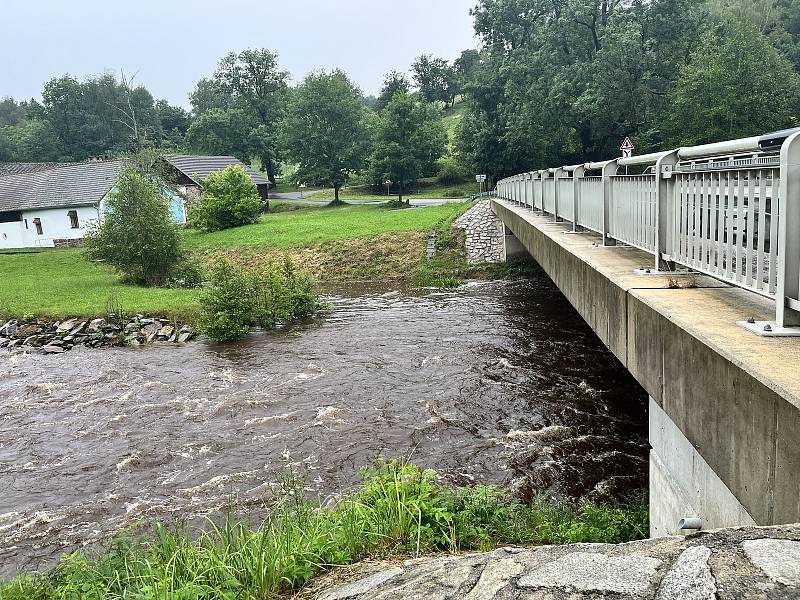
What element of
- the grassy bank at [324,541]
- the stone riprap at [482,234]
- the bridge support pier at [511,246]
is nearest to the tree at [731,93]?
the stone riprap at [482,234]

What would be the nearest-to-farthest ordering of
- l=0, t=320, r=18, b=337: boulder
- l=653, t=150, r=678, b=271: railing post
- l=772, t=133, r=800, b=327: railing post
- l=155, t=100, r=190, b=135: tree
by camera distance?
1. l=772, t=133, r=800, b=327: railing post
2. l=653, t=150, r=678, b=271: railing post
3. l=0, t=320, r=18, b=337: boulder
4. l=155, t=100, r=190, b=135: tree

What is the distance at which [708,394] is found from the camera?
3.56 meters

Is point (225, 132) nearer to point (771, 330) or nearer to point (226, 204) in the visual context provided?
point (226, 204)

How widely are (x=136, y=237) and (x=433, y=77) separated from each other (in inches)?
3743

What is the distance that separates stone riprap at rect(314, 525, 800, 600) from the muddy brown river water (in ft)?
15.5

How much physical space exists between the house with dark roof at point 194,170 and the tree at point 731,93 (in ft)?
104

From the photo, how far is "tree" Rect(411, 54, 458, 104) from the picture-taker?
111 meters

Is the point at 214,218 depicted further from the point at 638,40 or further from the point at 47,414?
the point at 47,414

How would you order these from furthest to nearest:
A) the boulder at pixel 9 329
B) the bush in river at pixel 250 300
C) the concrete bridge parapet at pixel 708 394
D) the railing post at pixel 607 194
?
1. the boulder at pixel 9 329
2. the bush in river at pixel 250 300
3. the railing post at pixel 607 194
4. the concrete bridge parapet at pixel 708 394

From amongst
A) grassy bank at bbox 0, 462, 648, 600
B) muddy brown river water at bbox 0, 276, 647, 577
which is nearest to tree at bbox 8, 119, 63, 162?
muddy brown river water at bbox 0, 276, 647, 577

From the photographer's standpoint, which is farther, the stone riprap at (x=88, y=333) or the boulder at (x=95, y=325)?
the boulder at (x=95, y=325)

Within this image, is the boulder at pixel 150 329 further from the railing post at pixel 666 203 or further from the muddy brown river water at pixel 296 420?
the railing post at pixel 666 203

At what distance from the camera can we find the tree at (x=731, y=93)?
3325 cm

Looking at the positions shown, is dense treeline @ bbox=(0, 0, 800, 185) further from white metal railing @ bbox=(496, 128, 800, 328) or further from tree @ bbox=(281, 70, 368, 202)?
white metal railing @ bbox=(496, 128, 800, 328)
